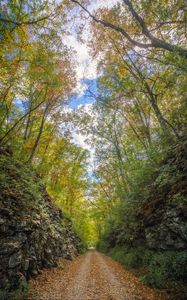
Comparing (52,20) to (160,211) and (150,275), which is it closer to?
(160,211)

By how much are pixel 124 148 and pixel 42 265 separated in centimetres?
1241

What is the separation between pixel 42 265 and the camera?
9.25 meters

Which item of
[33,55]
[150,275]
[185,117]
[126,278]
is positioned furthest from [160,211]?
[33,55]

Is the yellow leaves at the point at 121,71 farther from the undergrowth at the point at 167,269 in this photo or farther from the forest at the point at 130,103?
the undergrowth at the point at 167,269

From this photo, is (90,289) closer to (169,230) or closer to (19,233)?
(19,233)

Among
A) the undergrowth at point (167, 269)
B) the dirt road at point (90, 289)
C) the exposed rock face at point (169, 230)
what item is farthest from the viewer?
the exposed rock face at point (169, 230)

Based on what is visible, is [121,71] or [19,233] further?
[121,71]

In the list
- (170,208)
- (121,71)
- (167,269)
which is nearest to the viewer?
(167,269)

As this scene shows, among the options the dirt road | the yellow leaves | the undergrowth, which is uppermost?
the yellow leaves

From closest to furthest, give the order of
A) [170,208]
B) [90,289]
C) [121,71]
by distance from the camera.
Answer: [90,289] → [170,208] → [121,71]

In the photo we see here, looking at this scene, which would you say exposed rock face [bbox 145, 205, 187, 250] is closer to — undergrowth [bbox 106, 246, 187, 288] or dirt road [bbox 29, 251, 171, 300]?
undergrowth [bbox 106, 246, 187, 288]

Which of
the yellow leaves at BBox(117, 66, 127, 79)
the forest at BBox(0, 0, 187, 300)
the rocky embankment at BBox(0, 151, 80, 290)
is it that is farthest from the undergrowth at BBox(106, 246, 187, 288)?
the yellow leaves at BBox(117, 66, 127, 79)

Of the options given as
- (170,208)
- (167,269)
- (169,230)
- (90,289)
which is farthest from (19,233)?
(170,208)

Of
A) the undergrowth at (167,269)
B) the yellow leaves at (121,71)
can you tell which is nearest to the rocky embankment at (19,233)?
the undergrowth at (167,269)
